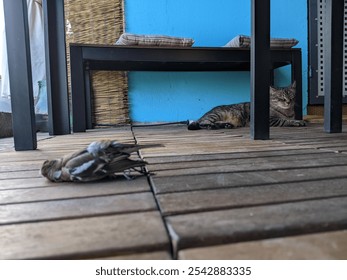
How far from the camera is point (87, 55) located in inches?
108

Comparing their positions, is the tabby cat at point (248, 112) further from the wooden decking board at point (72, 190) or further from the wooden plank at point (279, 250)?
the wooden plank at point (279, 250)

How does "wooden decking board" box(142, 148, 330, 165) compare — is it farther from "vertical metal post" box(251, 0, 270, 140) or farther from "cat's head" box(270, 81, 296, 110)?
"cat's head" box(270, 81, 296, 110)

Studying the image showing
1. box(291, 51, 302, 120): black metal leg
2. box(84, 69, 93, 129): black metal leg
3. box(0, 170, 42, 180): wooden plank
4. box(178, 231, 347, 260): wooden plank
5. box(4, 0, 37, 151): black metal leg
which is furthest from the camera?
box(84, 69, 93, 129): black metal leg

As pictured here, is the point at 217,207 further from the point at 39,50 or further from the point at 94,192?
the point at 39,50

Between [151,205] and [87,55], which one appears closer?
[151,205]

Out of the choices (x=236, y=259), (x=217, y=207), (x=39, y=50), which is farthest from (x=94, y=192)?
(x=39, y=50)

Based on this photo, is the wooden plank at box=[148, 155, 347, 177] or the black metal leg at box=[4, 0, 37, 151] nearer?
the wooden plank at box=[148, 155, 347, 177]

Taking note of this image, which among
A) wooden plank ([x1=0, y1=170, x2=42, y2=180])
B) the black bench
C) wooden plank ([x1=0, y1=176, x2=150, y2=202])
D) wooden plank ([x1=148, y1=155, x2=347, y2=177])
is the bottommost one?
wooden plank ([x1=0, y1=170, x2=42, y2=180])

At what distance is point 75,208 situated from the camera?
559mm

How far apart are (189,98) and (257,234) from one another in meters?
3.44

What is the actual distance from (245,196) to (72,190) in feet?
1.25

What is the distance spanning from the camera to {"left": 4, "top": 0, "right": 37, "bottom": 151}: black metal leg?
1.41 m

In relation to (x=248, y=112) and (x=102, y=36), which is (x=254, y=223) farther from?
(x=102, y=36)

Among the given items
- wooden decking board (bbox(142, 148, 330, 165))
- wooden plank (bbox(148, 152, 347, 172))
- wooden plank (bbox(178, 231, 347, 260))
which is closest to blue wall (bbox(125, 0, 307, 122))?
wooden decking board (bbox(142, 148, 330, 165))
